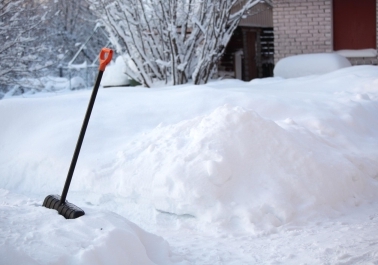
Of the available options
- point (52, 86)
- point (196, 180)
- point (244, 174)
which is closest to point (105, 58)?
point (196, 180)

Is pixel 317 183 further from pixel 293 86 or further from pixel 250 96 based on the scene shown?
pixel 293 86

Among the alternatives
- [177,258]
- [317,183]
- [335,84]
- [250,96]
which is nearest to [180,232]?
[177,258]

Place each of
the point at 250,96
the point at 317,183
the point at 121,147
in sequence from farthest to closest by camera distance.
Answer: the point at 250,96
the point at 121,147
the point at 317,183

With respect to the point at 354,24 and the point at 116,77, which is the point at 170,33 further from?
the point at 354,24

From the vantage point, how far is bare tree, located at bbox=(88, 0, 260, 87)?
36.1 feet

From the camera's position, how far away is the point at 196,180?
5.00m

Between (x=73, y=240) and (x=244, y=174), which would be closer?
(x=73, y=240)

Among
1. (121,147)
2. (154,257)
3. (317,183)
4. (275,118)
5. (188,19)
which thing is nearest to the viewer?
(154,257)

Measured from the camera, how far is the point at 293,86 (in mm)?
9258

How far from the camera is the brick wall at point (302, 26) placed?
41.1 feet

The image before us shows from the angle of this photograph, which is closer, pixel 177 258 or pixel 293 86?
pixel 177 258

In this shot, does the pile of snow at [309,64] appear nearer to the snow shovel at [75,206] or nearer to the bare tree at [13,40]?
the bare tree at [13,40]

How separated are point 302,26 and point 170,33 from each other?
11.5ft

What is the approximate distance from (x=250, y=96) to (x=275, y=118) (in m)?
0.59
